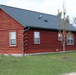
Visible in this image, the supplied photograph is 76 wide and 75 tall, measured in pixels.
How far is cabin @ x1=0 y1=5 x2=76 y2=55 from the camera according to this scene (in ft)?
109

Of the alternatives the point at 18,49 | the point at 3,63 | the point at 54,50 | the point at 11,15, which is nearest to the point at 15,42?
the point at 18,49

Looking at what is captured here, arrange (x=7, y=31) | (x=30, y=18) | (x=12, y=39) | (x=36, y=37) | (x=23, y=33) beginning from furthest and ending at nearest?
1. (x=30, y=18)
2. (x=36, y=37)
3. (x=7, y=31)
4. (x=12, y=39)
5. (x=23, y=33)

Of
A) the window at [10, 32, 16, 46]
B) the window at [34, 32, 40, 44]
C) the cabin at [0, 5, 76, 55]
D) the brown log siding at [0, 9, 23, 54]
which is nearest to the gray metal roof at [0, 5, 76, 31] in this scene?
the cabin at [0, 5, 76, 55]

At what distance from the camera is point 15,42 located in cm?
3375

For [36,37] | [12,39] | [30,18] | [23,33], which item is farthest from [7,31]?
[30,18]

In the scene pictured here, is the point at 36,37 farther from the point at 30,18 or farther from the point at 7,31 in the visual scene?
the point at 7,31

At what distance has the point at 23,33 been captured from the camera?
109 ft

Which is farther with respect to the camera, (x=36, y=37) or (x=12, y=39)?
(x=36, y=37)

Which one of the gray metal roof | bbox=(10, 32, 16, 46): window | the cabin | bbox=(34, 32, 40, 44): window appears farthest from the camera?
bbox=(34, 32, 40, 44): window

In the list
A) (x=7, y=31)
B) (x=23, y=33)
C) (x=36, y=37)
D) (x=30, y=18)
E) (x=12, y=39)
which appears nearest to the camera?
(x=23, y=33)

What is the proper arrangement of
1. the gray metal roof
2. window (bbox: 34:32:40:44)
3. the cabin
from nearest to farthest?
the cabin, the gray metal roof, window (bbox: 34:32:40:44)

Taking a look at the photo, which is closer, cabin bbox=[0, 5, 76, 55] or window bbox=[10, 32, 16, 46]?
cabin bbox=[0, 5, 76, 55]

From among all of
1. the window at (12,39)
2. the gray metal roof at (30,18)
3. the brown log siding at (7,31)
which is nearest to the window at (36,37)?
the gray metal roof at (30,18)

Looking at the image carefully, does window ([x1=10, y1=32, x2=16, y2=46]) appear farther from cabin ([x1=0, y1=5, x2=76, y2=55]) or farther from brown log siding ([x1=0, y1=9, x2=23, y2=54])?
brown log siding ([x1=0, y1=9, x2=23, y2=54])
